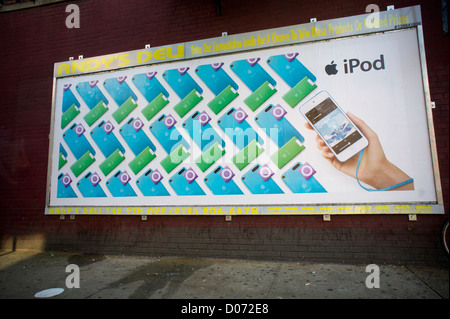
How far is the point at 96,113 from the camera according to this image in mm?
6363

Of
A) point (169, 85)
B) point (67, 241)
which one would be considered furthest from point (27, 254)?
point (169, 85)

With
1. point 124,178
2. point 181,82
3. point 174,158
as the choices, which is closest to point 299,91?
A: point 181,82

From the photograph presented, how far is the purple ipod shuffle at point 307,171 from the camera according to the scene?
513 centimetres

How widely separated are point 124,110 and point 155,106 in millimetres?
800

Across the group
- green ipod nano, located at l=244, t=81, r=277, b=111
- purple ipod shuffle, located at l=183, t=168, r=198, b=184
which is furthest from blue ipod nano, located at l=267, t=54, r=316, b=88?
purple ipod shuffle, located at l=183, t=168, r=198, b=184

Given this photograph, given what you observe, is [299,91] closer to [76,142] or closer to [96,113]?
[96,113]

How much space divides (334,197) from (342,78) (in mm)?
2365

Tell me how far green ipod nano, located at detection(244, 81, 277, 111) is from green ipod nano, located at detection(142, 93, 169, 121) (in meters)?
1.93

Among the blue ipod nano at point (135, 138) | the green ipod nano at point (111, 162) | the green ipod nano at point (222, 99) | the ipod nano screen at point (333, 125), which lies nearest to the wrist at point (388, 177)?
the ipod nano screen at point (333, 125)

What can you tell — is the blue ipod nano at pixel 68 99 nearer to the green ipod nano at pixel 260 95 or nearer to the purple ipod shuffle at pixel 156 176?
the purple ipod shuffle at pixel 156 176

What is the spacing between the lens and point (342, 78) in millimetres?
5188

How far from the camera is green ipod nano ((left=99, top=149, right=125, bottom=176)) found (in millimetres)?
6059
